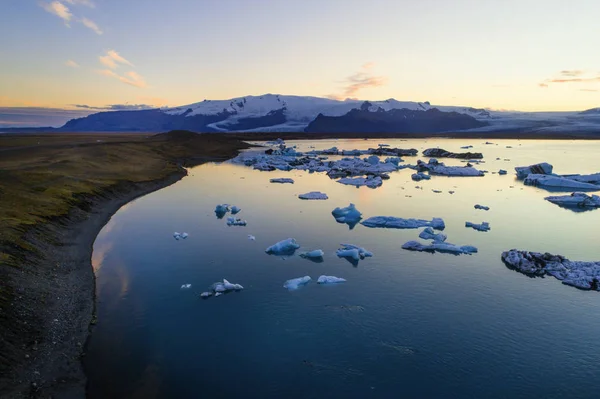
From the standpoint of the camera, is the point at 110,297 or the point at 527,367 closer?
the point at 527,367

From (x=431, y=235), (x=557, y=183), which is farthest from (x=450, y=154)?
(x=431, y=235)

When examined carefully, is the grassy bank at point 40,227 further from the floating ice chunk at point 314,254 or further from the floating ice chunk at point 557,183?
the floating ice chunk at point 557,183

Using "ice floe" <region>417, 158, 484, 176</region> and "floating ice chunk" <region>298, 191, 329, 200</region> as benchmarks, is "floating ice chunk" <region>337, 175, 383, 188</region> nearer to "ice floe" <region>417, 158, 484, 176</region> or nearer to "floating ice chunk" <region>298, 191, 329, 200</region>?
"floating ice chunk" <region>298, 191, 329, 200</region>

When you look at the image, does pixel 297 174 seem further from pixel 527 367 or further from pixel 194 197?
pixel 527 367

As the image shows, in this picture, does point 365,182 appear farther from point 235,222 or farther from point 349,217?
point 235,222

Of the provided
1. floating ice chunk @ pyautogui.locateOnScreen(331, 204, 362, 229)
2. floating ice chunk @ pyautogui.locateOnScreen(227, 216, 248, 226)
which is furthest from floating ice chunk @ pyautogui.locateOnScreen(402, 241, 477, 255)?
floating ice chunk @ pyautogui.locateOnScreen(227, 216, 248, 226)

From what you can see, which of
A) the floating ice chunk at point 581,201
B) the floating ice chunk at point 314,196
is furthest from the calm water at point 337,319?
the floating ice chunk at point 581,201

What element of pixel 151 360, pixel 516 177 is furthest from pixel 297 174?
pixel 151 360
